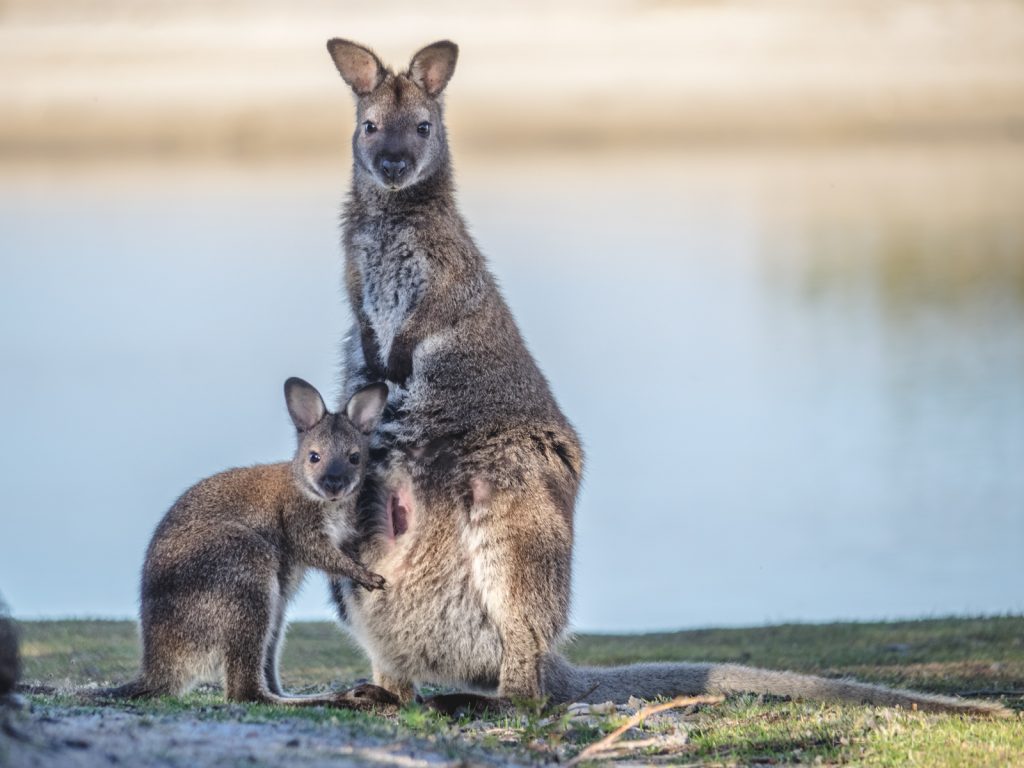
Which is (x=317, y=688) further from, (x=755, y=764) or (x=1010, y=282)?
(x=1010, y=282)

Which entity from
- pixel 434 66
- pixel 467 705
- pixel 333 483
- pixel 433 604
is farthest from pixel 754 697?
pixel 434 66

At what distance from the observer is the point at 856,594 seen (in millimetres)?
14008

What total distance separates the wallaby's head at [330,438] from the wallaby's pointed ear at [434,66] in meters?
1.69

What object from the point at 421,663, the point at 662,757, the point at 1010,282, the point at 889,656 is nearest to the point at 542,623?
the point at 421,663

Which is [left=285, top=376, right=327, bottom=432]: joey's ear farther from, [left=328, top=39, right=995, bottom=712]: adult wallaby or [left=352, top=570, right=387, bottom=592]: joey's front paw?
[left=352, top=570, right=387, bottom=592]: joey's front paw

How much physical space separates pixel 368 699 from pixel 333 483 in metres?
0.90

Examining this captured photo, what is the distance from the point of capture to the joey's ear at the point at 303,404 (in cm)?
777

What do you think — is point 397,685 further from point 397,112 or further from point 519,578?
point 397,112

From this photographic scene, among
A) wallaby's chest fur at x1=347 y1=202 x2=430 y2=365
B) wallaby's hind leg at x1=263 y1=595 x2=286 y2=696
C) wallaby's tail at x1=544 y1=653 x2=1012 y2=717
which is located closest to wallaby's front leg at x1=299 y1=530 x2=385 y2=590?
wallaby's hind leg at x1=263 y1=595 x2=286 y2=696

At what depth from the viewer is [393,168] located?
7969mm

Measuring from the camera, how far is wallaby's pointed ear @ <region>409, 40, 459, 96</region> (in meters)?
A: 8.45

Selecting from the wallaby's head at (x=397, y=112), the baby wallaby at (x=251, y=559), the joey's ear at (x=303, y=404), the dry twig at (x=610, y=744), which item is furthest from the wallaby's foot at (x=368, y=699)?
the wallaby's head at (x=397, y=112)

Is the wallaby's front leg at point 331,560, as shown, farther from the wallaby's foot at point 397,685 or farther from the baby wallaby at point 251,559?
the wallaby's foot at point 397,685

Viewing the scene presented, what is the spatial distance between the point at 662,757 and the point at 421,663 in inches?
56.4
